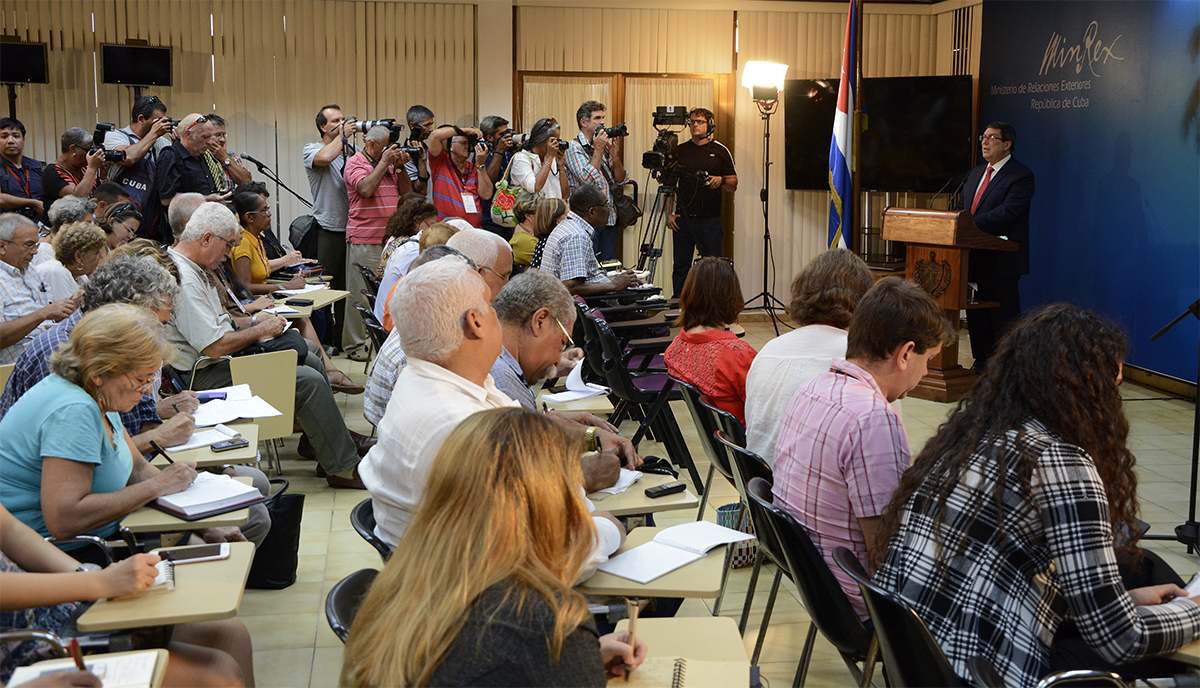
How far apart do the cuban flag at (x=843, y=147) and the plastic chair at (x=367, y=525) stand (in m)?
4.54

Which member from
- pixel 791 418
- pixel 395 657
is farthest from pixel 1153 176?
pixel 395 657

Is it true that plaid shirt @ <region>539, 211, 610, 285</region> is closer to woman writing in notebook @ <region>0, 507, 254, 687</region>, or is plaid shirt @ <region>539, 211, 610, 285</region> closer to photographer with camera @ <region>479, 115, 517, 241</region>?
photographer with camera @ <region>479, 115, 517, 241</region>

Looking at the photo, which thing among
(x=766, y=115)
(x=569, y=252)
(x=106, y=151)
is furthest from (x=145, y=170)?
(x=766, y=115)

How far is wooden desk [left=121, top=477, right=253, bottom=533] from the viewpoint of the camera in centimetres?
241

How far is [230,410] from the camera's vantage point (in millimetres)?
3402

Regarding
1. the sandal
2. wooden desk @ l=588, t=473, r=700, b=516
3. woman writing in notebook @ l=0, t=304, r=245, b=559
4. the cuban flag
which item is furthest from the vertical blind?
wooden desk @ l=588, t=473, r=700, b=516

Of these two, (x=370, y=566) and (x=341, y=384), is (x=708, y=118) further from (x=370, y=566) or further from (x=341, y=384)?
(x=370, y=566)

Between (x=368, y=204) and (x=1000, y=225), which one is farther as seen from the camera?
(x=368, y=204)

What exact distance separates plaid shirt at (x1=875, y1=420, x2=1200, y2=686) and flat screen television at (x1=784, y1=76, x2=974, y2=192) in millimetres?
7831

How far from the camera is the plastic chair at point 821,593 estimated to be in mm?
2158

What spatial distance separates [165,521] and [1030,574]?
197cm

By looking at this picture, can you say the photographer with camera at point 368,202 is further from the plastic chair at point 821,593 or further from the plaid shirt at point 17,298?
the plastic chair at point 821,593

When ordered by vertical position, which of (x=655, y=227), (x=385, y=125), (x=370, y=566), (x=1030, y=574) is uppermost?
(x=385, y=125)

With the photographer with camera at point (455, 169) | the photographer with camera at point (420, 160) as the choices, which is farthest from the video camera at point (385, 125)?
the photographer with camera at point (455, 169)
